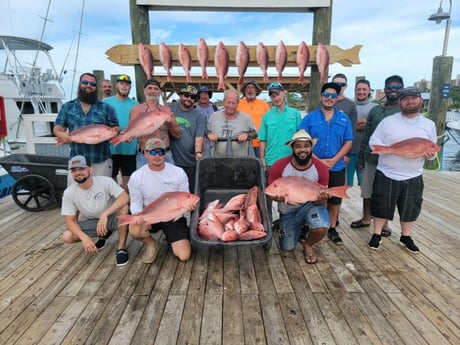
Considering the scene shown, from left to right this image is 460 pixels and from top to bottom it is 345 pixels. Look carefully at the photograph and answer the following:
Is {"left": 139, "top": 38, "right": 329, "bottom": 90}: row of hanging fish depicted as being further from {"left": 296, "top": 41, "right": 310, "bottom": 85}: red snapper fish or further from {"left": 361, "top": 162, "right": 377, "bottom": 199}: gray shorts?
{"left": 361, "top": 162, "right": 377, "bottom": 199}: gray shorts

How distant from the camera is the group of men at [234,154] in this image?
9.68 feet

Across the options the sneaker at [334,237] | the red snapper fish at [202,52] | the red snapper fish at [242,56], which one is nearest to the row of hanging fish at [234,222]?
the sneaker at [334,237]

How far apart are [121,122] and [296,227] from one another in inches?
95.6

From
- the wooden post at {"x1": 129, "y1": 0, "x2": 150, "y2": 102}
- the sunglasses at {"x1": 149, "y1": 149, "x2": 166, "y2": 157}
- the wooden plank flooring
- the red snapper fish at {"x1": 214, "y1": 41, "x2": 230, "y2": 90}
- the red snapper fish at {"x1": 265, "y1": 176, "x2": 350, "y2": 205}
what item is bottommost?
the wooden plank flooring

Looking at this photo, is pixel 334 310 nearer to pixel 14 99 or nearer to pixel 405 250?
pixel 405 250

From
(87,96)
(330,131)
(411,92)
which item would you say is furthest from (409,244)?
(87,96)

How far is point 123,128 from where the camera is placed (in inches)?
149

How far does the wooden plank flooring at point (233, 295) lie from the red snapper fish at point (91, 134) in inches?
47.3

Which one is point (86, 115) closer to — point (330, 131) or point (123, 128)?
point (123, 128)

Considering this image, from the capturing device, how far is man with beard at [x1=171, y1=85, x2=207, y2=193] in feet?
11.6

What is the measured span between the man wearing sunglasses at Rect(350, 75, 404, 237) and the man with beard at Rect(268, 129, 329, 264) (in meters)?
0.92

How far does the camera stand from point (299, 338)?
6.59 ft

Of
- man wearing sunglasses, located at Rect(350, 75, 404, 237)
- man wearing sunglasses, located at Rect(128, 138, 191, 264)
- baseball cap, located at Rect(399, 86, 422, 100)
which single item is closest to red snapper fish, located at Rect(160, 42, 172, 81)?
man wearing sunglasses, located at Rect(128, 138, 191, 264)

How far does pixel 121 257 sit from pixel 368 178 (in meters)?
2.93
